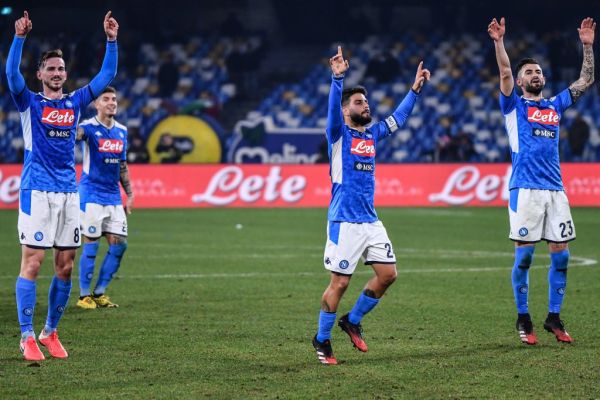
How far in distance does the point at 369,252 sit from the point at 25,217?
2.60 m

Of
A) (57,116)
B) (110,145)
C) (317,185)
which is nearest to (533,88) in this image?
(57,116)

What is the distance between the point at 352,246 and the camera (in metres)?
8.28

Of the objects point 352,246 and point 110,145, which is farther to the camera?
point 110,145

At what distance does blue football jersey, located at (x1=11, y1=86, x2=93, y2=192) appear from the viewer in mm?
8227

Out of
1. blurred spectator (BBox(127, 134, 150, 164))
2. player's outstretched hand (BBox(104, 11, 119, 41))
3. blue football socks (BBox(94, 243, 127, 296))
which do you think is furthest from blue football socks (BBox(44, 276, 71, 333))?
blurred spectator (BBox(127, 134, 150, 164))

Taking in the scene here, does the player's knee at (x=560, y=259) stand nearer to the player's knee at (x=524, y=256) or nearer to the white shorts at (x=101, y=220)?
the player's knee at (x=524, y=256)

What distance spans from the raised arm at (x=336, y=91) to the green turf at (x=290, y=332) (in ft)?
5.84

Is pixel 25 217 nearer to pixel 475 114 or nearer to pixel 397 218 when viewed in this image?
pixel 397 218

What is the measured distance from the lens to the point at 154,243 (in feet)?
61.5

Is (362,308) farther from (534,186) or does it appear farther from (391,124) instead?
(534,186)

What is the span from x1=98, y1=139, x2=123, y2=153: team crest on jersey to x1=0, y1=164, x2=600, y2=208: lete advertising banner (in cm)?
1404

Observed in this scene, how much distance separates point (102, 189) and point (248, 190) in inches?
570

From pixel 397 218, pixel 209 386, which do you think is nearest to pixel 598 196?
pixel 397 218

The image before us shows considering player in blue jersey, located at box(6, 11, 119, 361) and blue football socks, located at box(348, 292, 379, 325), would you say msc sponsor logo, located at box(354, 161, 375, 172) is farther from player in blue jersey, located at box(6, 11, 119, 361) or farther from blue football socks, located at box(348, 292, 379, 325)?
player in blue jersey, located at box(6, 11, 119, 361)
